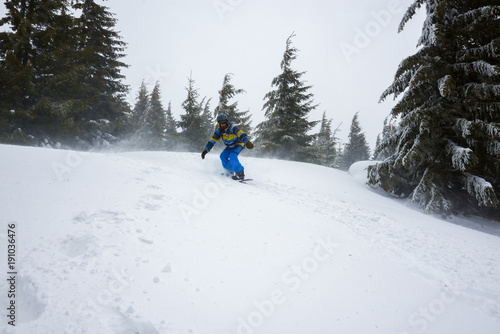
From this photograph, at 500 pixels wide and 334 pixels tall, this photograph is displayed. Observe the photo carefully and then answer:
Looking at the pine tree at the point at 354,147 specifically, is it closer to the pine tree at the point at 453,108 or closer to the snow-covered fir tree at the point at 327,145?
the snow-covered fir tree at the point at 327,145

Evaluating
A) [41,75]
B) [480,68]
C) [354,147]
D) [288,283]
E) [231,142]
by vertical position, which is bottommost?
[288,283]

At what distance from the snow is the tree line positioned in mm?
3135

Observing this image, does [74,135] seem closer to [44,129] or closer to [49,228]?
[44,129]

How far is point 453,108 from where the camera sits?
7098 millimetres

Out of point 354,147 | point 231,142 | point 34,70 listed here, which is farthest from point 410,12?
point 354,147

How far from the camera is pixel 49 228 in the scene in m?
2.55

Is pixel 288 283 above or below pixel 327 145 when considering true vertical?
below

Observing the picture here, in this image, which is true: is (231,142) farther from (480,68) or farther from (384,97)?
(480,68)

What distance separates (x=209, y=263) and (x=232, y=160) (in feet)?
16.2

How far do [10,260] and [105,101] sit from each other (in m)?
17.3

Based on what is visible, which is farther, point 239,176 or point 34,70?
point 34,70

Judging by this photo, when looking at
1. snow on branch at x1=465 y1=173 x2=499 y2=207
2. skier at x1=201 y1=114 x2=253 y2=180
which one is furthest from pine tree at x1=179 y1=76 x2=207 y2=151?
snow on branch at x1=465 y1=173 x2=499 y2=207

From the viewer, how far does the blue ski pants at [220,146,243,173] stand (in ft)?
23.8

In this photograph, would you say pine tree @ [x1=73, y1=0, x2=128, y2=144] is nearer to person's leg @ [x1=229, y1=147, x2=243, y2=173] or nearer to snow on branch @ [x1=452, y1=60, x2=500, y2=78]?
person's leg @ [x1=229, y1=147, x2=243, y2=173]
